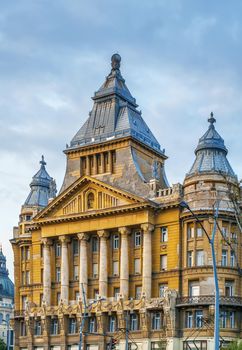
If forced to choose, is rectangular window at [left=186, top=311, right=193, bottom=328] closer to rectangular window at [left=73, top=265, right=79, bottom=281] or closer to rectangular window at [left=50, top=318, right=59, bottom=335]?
rectangular window at [left=73, top=265, right=79, bottom=281]

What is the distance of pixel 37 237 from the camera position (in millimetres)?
103250

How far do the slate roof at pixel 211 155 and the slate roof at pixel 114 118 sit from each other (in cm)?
973

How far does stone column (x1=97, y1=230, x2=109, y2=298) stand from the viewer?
301ft

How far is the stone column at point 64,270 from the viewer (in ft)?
312

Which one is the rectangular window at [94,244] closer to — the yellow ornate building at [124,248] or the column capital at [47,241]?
the yellow ornate building at [124,248]

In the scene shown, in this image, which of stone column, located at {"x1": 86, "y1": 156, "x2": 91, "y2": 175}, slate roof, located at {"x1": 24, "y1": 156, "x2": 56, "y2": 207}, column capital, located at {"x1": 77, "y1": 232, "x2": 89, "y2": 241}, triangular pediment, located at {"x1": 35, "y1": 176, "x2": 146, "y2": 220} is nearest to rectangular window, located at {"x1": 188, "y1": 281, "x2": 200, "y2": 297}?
triangular pediment, located at {"x1": 35, "y1": 176, "x2": 146, "y2": 220}

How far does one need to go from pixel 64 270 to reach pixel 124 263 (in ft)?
30.0

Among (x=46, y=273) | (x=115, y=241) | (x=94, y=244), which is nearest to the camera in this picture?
(x=115, y=241)

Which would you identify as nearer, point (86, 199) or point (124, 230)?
point (124, 230)

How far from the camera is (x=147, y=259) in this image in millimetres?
89500

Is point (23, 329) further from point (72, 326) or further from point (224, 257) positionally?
point (224, 257)

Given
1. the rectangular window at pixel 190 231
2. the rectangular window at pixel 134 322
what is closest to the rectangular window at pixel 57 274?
the rectangular window at pixel 134 322

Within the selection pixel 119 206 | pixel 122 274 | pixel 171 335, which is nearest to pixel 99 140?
pixel 119 206

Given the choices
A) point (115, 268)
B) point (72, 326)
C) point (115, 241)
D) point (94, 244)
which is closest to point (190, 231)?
point (115, 241)
